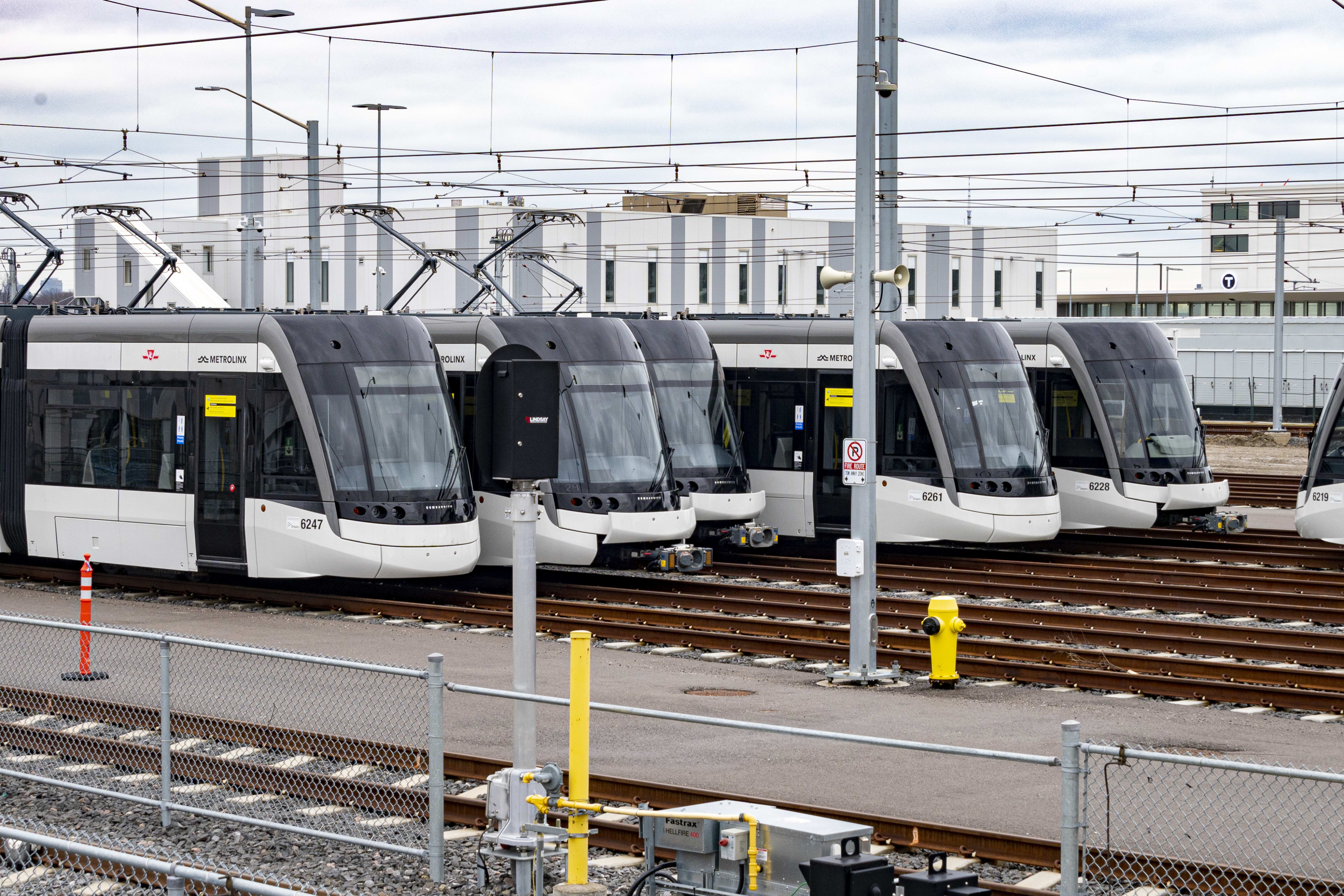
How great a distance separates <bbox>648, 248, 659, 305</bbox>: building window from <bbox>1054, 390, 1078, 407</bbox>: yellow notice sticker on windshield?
137ft

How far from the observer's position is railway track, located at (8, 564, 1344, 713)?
14.8 meters

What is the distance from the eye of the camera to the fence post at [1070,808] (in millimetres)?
7145

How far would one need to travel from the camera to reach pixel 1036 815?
1010 centimetres

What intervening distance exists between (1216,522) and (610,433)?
34.8 ft

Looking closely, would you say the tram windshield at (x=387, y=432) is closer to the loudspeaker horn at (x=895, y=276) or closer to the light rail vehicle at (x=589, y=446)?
the light rail vehicle at (x=589, y=446)

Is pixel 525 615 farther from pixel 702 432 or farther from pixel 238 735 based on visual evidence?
pixel 702 432

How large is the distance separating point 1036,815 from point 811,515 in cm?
1384

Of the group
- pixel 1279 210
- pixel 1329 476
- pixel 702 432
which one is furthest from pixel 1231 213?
pixel 702 432

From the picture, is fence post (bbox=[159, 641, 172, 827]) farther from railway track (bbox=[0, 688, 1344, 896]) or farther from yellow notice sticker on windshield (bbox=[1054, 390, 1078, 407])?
yellow notice sticker on windshield (bbox=[1054, 390, 1078, 407])

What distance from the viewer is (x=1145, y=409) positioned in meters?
25.0

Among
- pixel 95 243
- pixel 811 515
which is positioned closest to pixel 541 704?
pixel 811 515

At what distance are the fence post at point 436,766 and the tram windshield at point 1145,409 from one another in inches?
705

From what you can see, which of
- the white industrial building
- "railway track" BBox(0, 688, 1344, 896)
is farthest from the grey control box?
the white industrial building

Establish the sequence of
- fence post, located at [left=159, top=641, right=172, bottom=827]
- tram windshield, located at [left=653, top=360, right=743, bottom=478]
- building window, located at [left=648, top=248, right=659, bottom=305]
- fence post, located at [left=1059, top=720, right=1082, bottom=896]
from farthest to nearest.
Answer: building window, located at [left=648, top=248, right=659, bottom=305] < tram windshield, located at [left=653, top=360, right=743, bottom=478] < fence post, located at [left=159, top=641, right=172, bottom=827] < fence post, located at [left=1059, top=720, right=1082, bottom=896]
